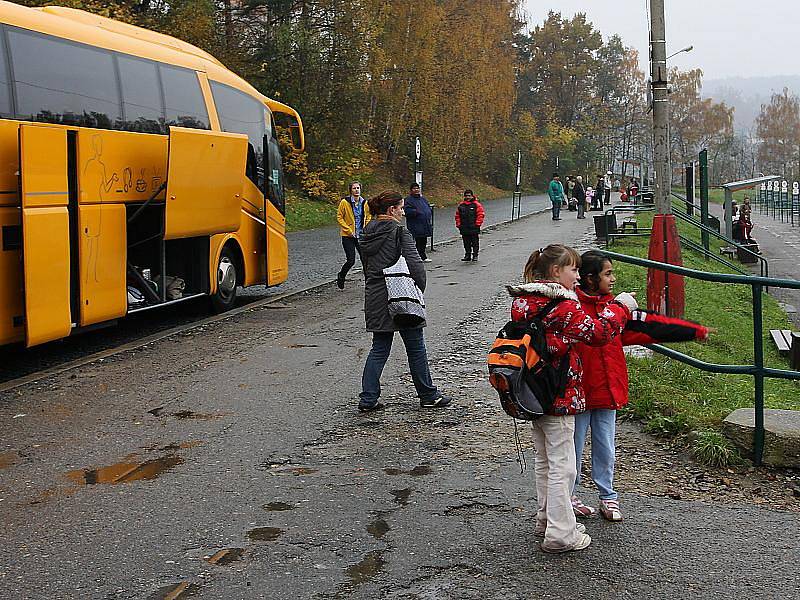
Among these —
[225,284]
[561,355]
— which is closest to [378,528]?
[561,355]

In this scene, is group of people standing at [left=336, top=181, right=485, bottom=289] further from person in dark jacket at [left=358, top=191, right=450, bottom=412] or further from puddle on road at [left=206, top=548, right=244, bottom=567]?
puddle on road at [left=206, top=548, right=244, bottom=567]

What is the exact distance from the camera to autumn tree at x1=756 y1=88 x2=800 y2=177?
128 meters

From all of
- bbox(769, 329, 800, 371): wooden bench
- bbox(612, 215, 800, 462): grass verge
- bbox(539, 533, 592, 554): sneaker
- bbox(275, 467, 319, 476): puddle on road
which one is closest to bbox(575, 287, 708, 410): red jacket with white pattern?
bbox(539, 533, 592, 554): sneaker

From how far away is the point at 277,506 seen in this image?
5.75 meters

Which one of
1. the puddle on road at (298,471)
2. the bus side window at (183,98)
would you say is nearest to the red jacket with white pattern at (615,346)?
the puddle on road at (298,471)

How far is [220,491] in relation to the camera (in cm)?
609

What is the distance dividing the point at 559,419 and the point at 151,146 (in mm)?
8547

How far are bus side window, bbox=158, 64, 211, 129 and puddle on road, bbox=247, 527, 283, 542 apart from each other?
27.4 feet

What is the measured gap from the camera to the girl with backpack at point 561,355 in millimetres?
4879

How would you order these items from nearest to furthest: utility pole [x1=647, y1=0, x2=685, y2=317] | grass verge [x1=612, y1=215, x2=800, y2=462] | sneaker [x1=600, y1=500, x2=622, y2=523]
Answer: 1. sneaker [x1=600, y1=500, x2=622, y2=523]
2. grass verge [x1=612, y1=215, x2=800, y2=462]
3. utility pole [x1=647, y1=0, x2=685, y2=317]

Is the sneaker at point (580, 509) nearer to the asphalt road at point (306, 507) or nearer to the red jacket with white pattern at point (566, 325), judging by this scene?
the asphalt road at point (306, 507)

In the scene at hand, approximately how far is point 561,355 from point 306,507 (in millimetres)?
1745

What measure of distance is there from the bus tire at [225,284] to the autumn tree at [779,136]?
116781mm

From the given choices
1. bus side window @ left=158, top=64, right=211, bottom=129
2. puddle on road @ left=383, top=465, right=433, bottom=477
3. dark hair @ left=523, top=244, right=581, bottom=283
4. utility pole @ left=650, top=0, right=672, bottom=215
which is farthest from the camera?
utility pole @ left=650, top=0, right=672, bottom=215
